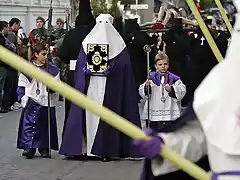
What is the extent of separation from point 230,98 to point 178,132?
0.45 meters

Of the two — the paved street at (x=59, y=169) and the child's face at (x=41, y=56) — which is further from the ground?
the child's face at (x=41, y=56)

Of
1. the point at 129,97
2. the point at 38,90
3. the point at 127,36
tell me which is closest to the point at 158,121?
the point at 129,97

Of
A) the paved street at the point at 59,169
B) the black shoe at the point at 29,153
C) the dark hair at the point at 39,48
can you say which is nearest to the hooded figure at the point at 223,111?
the paved street at the point at 59,169

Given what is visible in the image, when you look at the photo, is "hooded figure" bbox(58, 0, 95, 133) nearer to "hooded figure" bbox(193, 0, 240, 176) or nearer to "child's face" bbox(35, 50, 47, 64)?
"child's face" bbox(35, 50, 47, 64)

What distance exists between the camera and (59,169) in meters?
7.45

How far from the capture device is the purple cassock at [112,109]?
7.62 m

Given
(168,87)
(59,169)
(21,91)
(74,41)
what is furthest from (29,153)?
(168,87)

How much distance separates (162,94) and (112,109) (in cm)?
62

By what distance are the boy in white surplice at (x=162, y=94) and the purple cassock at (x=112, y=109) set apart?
210 millimetres

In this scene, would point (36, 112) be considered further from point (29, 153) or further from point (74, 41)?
point (74, 41)

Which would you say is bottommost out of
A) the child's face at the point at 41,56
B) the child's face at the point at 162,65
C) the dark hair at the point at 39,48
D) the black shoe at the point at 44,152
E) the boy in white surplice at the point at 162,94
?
the black shoe at the point at 44,152

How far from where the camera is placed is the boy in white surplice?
761 centimetres

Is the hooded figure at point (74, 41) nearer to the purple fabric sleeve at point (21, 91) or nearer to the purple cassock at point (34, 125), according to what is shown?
the purple cassock at point (34, 125)

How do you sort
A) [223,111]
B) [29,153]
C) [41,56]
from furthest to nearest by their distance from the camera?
[29,153], [41,56], [223,111]
